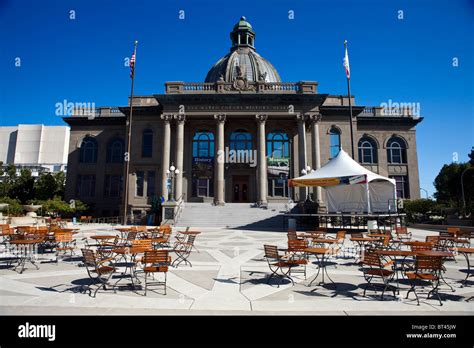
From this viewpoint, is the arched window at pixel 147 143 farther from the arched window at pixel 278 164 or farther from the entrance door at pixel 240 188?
the arched window at pixel 278 164

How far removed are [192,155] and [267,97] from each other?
37.2ft

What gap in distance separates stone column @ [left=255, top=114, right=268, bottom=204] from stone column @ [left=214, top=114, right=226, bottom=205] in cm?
390

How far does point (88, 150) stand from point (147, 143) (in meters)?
9.31

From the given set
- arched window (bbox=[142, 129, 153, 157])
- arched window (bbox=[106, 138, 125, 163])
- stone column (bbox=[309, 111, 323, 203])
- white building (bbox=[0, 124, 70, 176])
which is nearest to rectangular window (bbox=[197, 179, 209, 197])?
arched window (bbox=[142, 129, 153, 157])

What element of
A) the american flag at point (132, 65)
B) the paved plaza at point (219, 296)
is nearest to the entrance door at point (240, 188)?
the american flag at point (132, 65)

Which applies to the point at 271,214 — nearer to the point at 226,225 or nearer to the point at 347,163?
the point at 226,225

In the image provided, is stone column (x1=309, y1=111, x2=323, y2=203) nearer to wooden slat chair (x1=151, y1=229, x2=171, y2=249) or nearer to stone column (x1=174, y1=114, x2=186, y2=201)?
stone column (x1=174, y1=114, x2=186, y2=201)

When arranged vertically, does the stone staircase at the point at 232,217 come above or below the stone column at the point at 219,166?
below

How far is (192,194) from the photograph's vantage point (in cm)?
3484

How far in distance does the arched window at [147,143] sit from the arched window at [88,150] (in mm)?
7853

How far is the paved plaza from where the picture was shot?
5.42 m

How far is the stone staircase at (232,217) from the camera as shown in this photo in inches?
1013

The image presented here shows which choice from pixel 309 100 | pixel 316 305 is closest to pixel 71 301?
pixel 316 305

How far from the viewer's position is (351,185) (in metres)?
28.2
